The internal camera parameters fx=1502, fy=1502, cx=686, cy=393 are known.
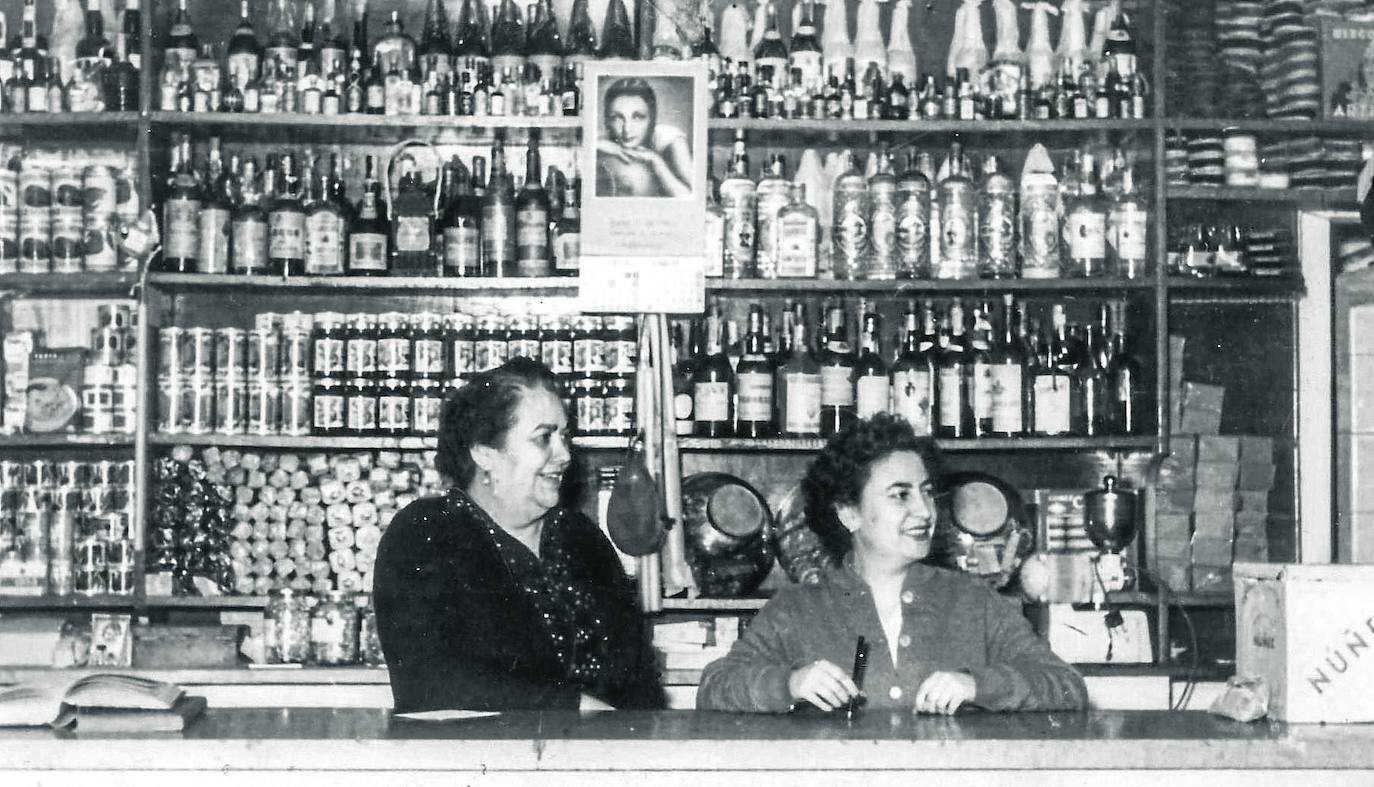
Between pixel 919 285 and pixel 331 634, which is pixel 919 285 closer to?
Answer: pixel 919 285

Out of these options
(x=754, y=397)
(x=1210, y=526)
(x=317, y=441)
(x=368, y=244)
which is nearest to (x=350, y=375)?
(x=317, y=441)

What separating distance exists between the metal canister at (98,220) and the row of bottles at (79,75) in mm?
168

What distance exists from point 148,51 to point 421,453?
3.62 ft

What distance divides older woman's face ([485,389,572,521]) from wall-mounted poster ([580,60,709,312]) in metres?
0.77

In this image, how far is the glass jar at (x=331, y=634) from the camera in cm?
336

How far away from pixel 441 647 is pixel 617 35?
1.98 meters

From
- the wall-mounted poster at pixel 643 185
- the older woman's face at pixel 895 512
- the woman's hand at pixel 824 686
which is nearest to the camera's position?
the woman's hand at pixel 824 686

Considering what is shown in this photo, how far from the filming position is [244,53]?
3537 millimetres

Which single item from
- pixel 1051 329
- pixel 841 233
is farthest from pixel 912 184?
pixel 1051 329

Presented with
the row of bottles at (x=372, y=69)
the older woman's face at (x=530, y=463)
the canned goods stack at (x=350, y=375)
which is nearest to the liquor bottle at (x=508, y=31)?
the row of bottles at (x=372, y=69)

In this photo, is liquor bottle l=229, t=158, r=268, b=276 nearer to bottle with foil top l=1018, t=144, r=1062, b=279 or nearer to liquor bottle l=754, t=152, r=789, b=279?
liquor bottle l=754, t=152, r=789, b=279

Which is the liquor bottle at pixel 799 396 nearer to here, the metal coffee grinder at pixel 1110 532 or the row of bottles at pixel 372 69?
the metal coffee grinder at pixel 1110 532

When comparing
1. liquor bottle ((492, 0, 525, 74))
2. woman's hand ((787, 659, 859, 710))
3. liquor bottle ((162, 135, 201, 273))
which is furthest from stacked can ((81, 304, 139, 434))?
woman's hand ((787, 659, 859, 710))

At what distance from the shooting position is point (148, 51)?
340cm
